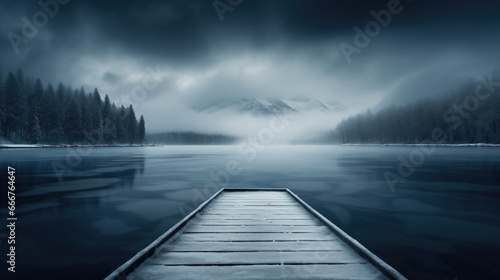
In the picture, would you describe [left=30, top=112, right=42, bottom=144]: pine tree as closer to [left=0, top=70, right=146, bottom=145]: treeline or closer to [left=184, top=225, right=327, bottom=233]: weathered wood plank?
[left=0, top=70, right=146, bottom=145]: treeline

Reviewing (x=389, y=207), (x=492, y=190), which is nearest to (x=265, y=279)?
(x=389, y=207)

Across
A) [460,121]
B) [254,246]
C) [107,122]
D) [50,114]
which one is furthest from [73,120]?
[460,121]

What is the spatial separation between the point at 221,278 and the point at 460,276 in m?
6.72

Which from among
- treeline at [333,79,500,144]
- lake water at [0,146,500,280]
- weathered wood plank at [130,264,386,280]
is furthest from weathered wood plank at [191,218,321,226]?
treeline at [333,79,500,144]

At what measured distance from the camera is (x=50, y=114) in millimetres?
98000

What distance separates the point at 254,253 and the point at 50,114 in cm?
12102

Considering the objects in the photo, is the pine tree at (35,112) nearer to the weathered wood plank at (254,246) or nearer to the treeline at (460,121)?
the weathered wood plank at (254,246)

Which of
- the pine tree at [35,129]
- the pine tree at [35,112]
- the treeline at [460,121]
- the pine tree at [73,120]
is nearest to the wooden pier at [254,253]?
the pine tree at [35,129]

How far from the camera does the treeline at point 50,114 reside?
92188mm

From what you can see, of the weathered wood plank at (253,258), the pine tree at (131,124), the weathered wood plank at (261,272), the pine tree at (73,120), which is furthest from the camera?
the pine tree at (131,124)

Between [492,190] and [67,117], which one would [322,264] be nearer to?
[492,190]

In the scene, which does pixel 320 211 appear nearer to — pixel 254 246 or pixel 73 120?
pixel 254 246

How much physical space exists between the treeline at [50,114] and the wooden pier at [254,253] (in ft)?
378

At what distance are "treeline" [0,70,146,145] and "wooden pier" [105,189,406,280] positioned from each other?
378 ft
